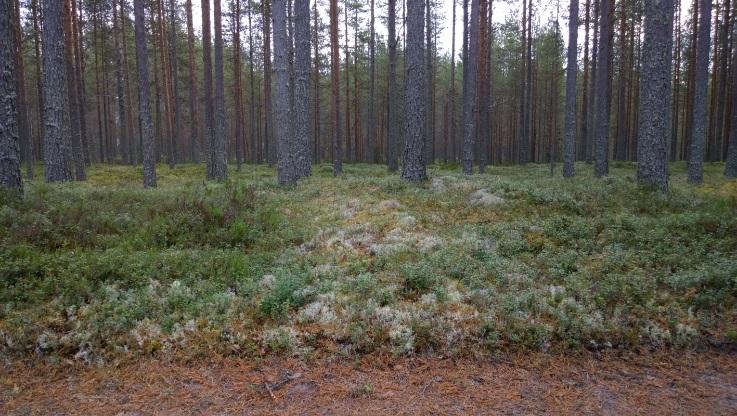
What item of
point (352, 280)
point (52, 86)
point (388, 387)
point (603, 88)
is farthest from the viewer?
point (603, 88)

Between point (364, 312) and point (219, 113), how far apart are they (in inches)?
629

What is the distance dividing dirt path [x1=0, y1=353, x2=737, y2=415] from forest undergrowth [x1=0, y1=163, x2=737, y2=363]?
220 millimetres

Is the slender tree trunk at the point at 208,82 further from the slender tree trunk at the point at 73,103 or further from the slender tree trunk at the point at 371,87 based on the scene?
the slender tree trunk at the point at 371,87

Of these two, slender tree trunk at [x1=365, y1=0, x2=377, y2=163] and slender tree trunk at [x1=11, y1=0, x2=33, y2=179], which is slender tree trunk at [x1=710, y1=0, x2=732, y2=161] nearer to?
slender tree trunk at [x1=365, y1=0, x2=377, y2=163]

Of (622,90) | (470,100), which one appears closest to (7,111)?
(470,100)

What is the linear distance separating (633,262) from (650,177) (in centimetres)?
665

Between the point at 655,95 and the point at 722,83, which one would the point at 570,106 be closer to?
the point at 655,95

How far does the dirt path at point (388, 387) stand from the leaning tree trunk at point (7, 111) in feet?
18.9

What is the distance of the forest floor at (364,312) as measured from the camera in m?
3.86

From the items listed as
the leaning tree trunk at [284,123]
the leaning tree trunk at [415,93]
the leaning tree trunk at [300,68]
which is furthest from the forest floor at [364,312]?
the leaning tree trunk at [300,68]

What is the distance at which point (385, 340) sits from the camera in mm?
4547

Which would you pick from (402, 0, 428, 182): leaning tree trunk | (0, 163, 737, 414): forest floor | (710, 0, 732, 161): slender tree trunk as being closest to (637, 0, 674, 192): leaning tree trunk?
(0, 163, 737, 414): forest floor

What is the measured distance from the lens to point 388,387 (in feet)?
12.8

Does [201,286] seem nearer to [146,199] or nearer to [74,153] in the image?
[146,199]
